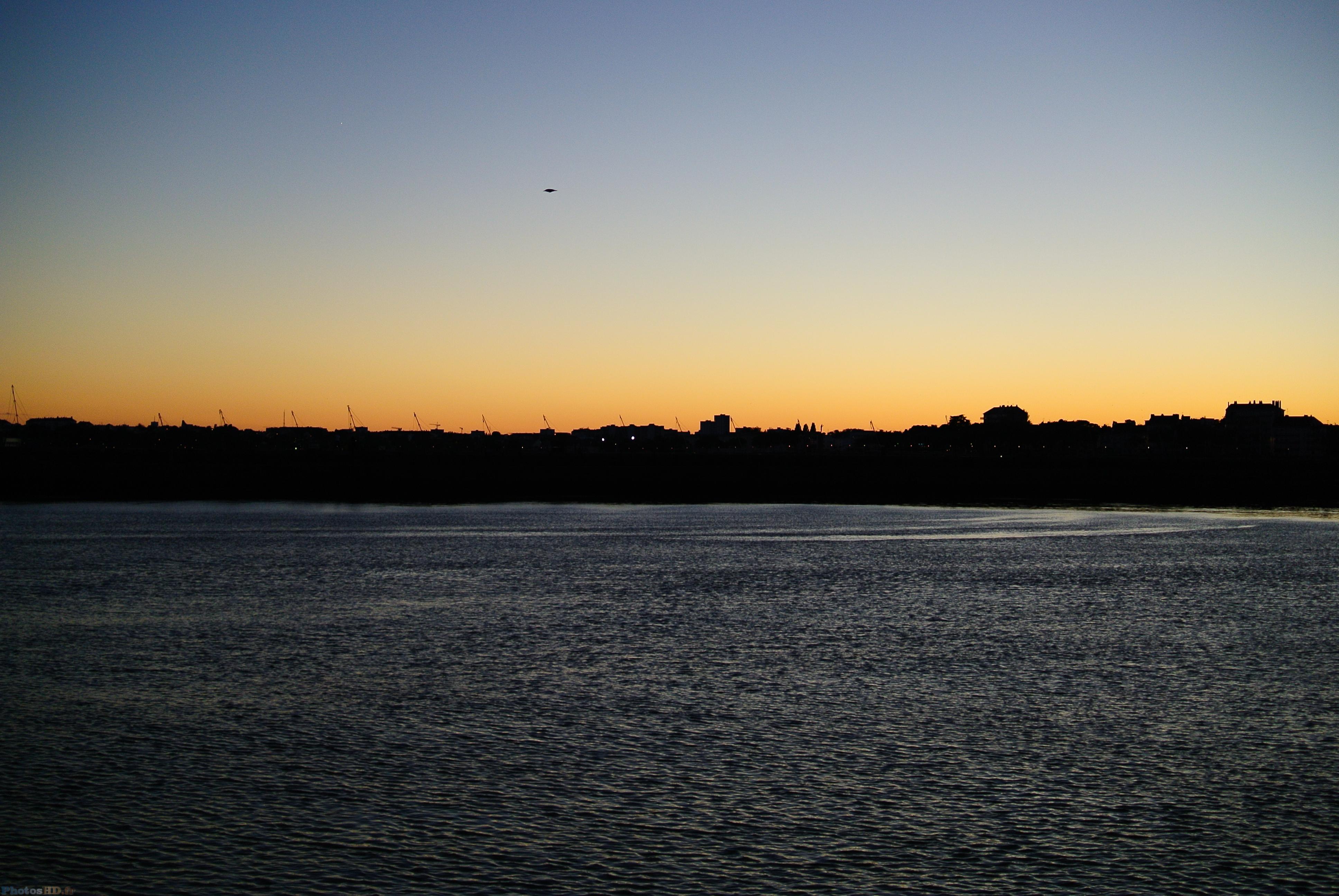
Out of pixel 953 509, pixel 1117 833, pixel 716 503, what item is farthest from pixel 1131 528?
pixel 1117 833

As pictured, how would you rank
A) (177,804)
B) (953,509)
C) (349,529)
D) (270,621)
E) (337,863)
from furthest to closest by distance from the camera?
(953,509) → (349,529) → (270,621) → (177,804) → (337,863)

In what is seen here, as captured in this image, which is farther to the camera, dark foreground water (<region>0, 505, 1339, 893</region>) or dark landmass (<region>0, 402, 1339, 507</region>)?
dark landmass (<region>0, 402, 1339, 507</region>)

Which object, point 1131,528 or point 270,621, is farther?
point 1131,528

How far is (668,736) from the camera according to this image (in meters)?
22.6

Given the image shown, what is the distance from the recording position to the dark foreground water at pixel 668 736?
15914 mm

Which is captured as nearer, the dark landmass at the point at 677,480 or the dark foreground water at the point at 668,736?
the dark foreground water at the point at 668,736

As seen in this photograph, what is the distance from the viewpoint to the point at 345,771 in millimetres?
A: 20297

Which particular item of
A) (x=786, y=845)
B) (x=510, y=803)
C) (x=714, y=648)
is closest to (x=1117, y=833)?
(x=786, y=845)

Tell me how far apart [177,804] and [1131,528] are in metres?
89.2

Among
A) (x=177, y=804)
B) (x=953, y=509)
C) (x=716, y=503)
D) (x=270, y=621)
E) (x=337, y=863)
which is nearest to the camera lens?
(x=337, y=863)

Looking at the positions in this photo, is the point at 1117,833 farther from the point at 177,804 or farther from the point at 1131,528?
the point at 1131,528

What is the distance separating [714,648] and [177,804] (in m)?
17.4

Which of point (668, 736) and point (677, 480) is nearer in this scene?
point (668, 736)

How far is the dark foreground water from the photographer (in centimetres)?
1591
